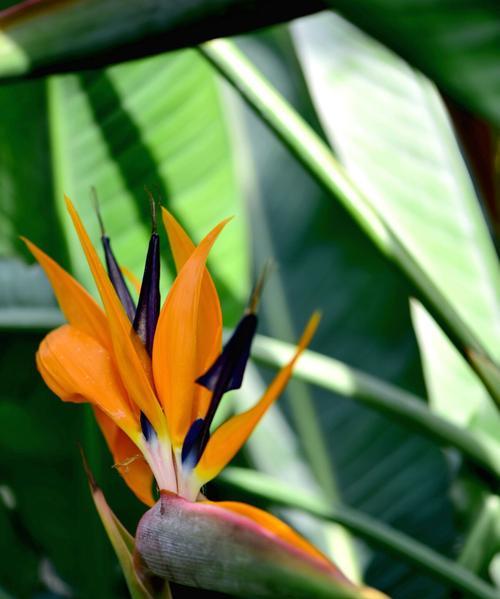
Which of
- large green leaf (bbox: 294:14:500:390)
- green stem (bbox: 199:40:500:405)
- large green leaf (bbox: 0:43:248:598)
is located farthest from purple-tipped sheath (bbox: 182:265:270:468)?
large green leaf (bbox: 294:14:500:390)

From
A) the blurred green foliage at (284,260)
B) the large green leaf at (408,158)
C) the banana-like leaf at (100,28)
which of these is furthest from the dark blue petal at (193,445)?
the large green leaf at (408,158)

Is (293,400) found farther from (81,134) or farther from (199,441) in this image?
(199,441)

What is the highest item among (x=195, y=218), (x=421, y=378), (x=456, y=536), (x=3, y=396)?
(x=195, y=218)

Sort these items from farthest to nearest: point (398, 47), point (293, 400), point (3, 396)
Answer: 1. point (293, 400)
2. point (3, 396)
3. point (398, 47)

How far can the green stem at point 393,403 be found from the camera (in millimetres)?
580

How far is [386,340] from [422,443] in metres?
0.11

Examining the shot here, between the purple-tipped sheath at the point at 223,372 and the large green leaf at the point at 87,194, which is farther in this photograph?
the large green leaf at the point at 87,194

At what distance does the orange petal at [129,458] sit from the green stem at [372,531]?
0.28 m

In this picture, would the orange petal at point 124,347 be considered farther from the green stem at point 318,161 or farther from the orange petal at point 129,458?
the green stem at point 318,161

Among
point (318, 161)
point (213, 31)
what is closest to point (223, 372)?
point (213, 31)

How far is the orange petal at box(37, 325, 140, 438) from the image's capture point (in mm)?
351

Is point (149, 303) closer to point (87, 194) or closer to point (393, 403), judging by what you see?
point (393, 403)

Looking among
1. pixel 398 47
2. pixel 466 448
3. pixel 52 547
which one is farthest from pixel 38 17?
pixel 52 547

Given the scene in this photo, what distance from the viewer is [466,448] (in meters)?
0.58
